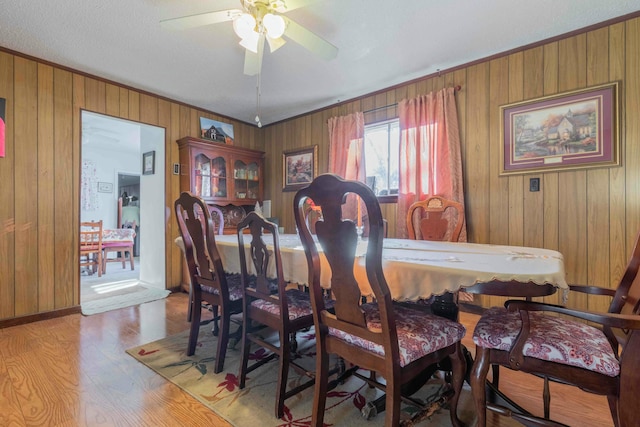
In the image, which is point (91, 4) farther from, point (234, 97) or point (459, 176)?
point (459, 176)

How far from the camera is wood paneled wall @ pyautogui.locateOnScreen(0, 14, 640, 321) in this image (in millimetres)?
2244

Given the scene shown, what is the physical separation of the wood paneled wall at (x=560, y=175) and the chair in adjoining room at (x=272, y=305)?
1993mm

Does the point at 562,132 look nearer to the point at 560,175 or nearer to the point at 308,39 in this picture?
the point at 560,175

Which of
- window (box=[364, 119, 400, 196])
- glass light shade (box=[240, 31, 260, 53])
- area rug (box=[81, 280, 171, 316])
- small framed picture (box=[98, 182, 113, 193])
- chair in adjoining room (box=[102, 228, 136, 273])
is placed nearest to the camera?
glass light shade (box=[240, 31, 260, 53])

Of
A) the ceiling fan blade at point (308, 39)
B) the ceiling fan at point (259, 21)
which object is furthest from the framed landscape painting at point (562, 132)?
the ceiling fan at point (259, 21)

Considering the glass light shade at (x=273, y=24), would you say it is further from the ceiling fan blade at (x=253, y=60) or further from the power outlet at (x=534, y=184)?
the power outlet at (x=534, y=184)

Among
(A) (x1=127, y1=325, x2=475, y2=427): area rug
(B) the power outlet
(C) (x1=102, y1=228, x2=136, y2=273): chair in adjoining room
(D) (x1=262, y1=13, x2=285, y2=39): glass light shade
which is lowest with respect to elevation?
(A) (x1=127, y1=325, x2=475, y2=427): area rug

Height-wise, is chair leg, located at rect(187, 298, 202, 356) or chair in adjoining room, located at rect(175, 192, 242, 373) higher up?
chair in adjoining room, located at rect(175, 192, 242, 373)

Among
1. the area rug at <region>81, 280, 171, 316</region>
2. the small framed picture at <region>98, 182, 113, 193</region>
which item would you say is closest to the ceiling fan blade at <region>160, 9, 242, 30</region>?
the area rug at <region>81, 280, 171, 316</region>

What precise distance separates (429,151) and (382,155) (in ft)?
2.08

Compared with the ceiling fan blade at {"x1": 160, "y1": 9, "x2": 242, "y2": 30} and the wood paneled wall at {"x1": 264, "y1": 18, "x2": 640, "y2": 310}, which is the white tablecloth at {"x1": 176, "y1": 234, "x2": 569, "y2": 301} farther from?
the ceiling fan blade at {"x1": 160, "y1": 9, "x2": 242, "y2": 30}

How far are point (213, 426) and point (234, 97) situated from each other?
3.37 m

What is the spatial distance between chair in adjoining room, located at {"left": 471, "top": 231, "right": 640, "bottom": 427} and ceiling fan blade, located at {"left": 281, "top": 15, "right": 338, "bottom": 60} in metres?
1.81

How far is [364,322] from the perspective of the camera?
113 cm
